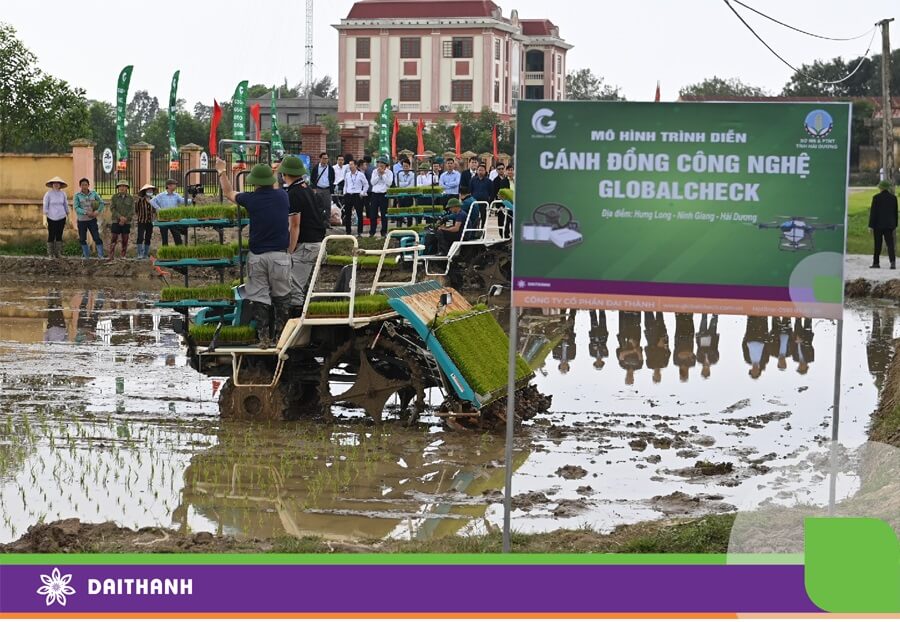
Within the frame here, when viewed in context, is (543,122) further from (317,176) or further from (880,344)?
(317,176)

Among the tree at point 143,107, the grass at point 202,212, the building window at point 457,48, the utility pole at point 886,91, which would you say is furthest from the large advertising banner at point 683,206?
the tree at point 143,107

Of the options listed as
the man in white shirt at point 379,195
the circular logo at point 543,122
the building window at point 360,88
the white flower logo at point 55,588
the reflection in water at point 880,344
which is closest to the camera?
the white flower logo at point 55,588

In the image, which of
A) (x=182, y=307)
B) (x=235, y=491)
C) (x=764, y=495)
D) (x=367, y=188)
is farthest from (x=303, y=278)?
(x=367, y=188)

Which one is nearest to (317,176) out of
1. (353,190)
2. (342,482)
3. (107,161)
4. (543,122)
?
(353,190)

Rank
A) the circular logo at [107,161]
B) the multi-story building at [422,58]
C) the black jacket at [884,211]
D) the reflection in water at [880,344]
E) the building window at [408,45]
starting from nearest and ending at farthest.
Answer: the reflection in water at [880,344] < the black jacket at [884,211] < the circular logo at [107,161] < the multi-story building at [422,58] < the building window at [408,45]

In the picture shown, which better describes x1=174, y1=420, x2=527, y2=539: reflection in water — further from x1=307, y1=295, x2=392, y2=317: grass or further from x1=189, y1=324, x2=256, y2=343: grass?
x1=307, y1=295, x2=392, y2=317: grass

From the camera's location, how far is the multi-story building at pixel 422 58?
102125 mm

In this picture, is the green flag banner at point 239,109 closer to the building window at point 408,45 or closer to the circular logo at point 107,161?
the circular logo at point 107,161

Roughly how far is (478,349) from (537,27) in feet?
349

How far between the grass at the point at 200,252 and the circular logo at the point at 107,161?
2054 centimetres

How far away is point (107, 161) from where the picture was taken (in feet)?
107

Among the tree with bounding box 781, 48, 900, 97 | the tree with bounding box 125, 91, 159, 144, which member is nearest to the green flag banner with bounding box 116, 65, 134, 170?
the tree with bounding box 781, 48, 900, 97

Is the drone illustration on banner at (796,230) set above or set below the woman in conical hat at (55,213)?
above

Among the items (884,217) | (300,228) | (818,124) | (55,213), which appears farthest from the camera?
(55,213)
